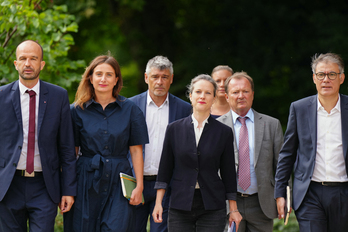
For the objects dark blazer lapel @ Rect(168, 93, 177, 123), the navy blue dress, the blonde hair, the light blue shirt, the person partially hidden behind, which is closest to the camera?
the navy blue dress

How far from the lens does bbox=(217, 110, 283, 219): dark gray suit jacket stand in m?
4.58

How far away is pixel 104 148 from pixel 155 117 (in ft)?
3.21

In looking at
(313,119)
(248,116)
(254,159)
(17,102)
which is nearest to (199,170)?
(254,159)

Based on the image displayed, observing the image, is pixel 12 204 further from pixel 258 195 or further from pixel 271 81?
pixel 271 81

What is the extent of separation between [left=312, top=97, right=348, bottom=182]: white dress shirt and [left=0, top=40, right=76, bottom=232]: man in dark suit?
2.15 meters

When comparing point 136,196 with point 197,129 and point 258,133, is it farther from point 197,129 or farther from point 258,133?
point 258,133

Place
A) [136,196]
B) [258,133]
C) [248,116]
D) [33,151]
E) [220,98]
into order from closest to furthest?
[33,151] → [136,196] → [258,133] → [248,116] → [220,98]

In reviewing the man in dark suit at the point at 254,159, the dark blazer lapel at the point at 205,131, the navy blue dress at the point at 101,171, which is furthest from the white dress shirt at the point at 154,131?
the dark blazer lapel at the point at 205,131

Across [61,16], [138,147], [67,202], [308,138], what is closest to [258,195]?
[308,138]

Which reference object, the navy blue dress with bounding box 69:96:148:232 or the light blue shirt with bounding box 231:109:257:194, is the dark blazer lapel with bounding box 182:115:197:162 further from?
the light blue shirt with bounding box 231:109:257:194

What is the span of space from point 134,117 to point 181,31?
25.1 ft

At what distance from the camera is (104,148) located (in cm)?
432

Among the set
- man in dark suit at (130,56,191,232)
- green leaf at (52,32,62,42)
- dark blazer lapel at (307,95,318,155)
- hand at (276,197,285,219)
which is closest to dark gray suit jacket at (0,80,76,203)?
man in dark suit at (130,56,191,232)

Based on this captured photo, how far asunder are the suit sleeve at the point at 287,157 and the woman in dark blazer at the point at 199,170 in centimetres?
49
